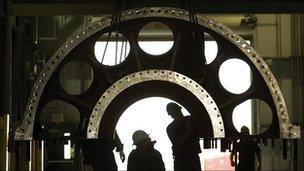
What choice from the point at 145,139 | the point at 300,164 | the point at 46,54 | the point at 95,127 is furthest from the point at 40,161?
the point at 300,164

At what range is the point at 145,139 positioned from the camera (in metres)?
3.95

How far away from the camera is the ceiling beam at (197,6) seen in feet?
12.5

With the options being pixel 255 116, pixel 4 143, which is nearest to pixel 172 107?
pixel 4 143

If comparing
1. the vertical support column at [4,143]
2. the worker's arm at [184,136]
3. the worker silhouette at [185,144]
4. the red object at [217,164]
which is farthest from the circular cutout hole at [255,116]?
the vertical support column at [4,143]

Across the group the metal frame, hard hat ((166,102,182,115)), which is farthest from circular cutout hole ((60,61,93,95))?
the metal frame

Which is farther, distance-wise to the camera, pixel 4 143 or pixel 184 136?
pixel 4 143

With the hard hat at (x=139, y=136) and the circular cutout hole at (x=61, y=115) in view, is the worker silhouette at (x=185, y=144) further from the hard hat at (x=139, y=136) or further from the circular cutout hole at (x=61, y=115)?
the circular cutout hole at (x=61, y=115)

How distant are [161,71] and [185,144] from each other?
1.51 feet

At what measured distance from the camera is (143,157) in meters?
3.94

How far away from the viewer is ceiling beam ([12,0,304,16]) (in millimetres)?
3814

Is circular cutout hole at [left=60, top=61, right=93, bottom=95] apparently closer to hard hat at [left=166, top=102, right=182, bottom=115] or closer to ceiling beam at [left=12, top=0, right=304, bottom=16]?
ceiling beam at [left=12, top=0, right=304, bottom=16]

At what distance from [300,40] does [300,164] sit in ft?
6.16

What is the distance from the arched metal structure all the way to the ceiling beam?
0.40 m

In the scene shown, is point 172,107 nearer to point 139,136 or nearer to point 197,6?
point 139,136
